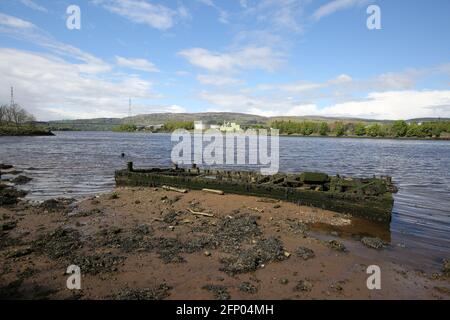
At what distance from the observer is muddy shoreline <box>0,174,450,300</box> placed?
8.63 meters

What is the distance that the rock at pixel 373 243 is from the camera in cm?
1220

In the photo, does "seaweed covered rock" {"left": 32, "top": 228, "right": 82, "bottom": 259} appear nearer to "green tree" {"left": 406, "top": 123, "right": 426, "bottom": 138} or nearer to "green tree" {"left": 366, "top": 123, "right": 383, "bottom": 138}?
"green tree" {"left": 366, "top": 123, "right": 383, "bottom": 138}

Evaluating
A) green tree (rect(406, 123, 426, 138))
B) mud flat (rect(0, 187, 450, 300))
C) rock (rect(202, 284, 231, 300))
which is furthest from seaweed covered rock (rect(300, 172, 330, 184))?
green tree (rect(406, 123, 426, 138))

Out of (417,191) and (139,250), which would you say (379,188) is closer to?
(417,191)

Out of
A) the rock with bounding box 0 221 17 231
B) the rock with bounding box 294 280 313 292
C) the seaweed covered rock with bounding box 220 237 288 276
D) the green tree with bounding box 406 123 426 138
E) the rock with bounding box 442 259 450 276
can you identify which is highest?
the green tree with bounding box 406 123 426 138

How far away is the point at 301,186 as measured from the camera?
1997 cm

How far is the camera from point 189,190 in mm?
21812

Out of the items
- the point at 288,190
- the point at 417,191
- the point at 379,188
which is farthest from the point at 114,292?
the point at 417,191

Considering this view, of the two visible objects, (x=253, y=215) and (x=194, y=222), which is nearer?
(x=194, y=222)

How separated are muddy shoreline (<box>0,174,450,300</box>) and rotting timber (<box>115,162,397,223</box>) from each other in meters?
0.94

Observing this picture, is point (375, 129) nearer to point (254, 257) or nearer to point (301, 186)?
point (301, 186)

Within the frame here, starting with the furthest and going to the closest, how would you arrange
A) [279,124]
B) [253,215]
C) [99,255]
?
[279,124] < [253,215] < [99,255]

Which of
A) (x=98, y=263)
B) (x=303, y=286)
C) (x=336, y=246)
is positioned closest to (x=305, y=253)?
(x=336, y=246)

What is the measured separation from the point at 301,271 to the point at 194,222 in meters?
6.08
